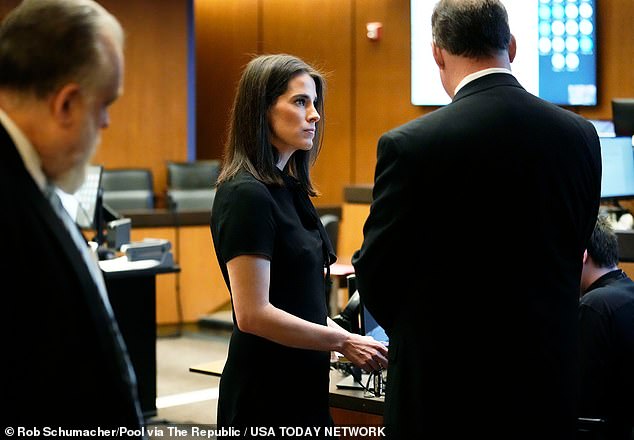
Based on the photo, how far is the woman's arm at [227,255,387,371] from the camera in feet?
6.47

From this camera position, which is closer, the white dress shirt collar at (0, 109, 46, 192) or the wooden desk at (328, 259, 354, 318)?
the white dress shirt collar at (0, 109, 46, 192)

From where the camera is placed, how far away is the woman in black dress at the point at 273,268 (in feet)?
6.52

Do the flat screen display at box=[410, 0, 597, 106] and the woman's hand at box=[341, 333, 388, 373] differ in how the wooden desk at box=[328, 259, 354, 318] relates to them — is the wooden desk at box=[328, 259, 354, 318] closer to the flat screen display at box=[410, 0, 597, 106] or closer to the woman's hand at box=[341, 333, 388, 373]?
the flat screen display at box=[410, 0, 597, 106]

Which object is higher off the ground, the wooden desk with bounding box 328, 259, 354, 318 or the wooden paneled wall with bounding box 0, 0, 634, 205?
the wooden paneled wall with bounding box 0, 0, 634, 205

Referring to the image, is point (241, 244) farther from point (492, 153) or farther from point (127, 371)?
point (127, 371)

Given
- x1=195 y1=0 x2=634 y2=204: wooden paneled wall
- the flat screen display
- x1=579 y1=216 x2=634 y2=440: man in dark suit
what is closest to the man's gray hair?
x1=579 y1=216 x2=634 y2=440: man in dark suit

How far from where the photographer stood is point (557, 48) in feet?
24.0

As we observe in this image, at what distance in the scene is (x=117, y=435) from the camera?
1139mm

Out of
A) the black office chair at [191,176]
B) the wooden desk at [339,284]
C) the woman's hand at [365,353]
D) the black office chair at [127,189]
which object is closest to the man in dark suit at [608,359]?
the woman's hand at [365,353]

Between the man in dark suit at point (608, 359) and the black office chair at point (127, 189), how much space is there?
6.13m

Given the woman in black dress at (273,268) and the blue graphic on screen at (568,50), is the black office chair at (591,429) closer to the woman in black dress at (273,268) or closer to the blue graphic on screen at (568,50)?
the woman in black dress at (273,268)

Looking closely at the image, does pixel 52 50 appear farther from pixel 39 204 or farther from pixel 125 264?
pixel 125 264

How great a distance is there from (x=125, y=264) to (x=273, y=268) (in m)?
2.95

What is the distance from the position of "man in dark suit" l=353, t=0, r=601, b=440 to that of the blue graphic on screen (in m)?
5.65
